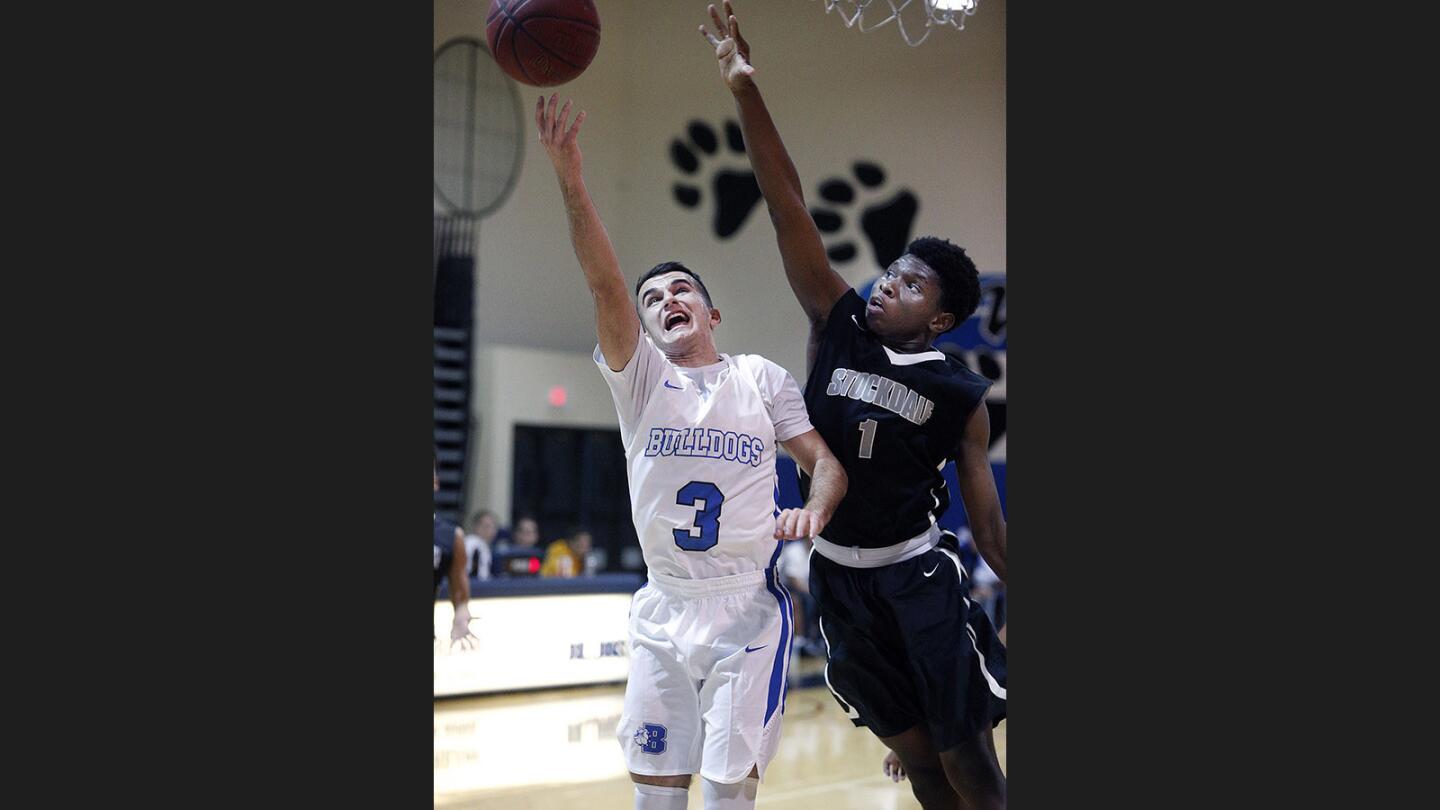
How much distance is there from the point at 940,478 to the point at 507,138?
9464 mm

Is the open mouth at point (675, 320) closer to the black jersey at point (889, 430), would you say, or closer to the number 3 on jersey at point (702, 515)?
the number 3 on jersey at point (702, 515)

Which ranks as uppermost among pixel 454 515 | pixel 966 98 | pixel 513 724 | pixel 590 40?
pixel 966 98

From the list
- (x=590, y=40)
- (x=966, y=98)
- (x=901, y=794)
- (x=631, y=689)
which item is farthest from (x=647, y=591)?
(x=966, y=98)

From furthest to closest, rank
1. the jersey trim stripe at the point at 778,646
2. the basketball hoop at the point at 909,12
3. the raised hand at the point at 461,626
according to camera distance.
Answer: the raised hand at the point at 461,626, the basketball hoop at the point at 909,12, the jersey trim stripe at the point at 778,646

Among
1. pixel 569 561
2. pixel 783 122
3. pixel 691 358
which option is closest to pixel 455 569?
pixel 783 122

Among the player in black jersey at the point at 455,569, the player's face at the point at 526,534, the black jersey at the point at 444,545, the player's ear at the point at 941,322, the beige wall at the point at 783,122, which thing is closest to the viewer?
the player's ear at the point at 941,322

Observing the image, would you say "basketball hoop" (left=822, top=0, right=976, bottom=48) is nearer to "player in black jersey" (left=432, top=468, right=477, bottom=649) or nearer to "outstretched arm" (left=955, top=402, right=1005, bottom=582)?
"outstretched arm" (left=955, top=402, right=1005, bottom=582)

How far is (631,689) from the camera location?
3.47m

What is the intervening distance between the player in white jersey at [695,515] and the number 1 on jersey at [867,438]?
0.71 feet

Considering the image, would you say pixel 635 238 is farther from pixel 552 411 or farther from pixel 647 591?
pixel 647 591

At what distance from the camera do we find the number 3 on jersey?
349 cm

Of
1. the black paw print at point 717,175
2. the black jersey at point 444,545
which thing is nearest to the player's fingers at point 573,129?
the black jersey at point 444,545

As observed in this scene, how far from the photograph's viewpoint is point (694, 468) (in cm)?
354

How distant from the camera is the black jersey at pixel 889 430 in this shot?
3.94 m
